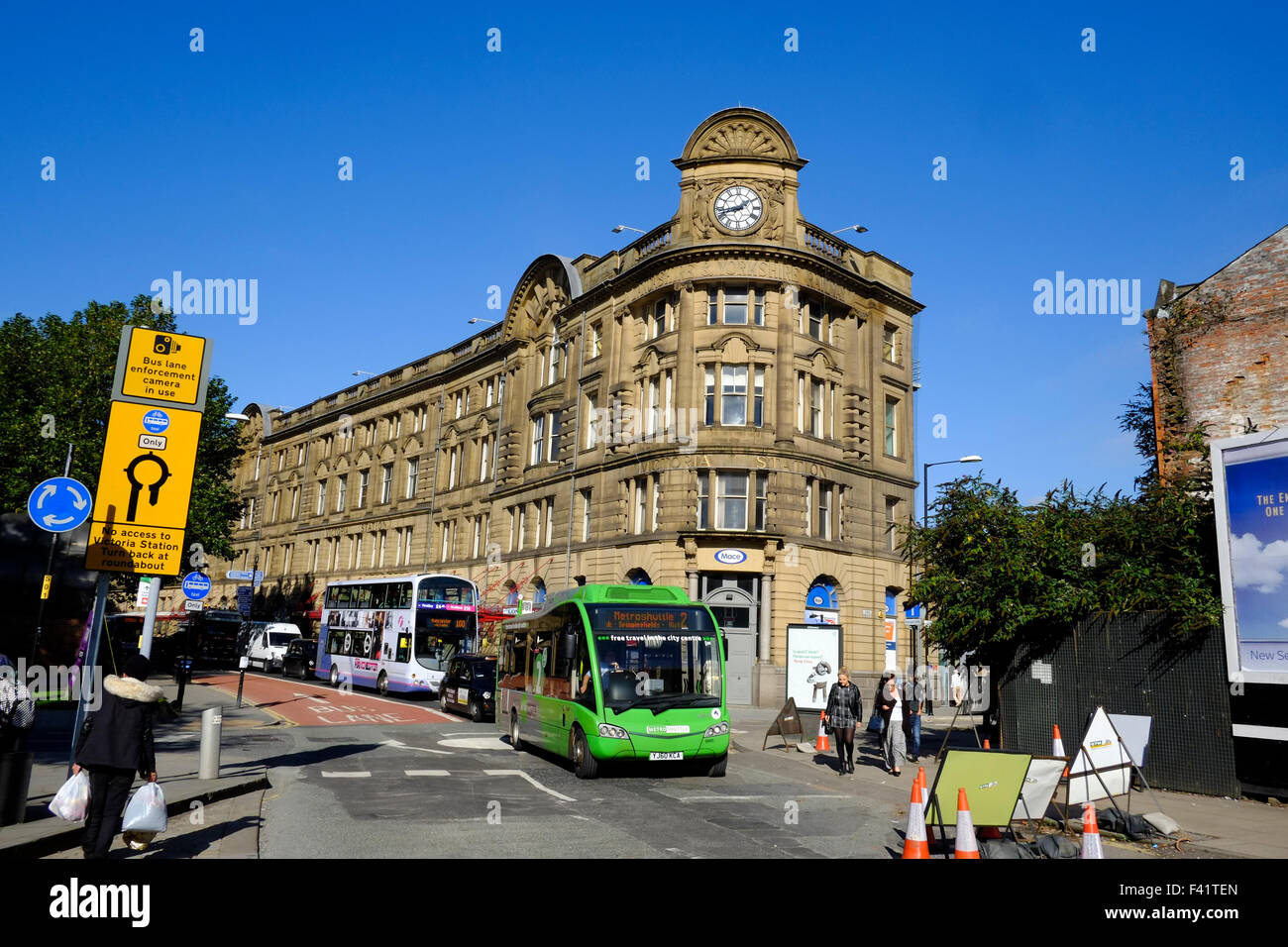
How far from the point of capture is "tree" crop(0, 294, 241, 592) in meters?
34.8

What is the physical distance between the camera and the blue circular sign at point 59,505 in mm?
10695

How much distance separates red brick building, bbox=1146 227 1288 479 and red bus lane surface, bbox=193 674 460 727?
68.1 feet

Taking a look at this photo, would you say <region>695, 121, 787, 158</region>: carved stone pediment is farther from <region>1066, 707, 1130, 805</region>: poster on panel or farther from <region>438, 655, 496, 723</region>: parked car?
<region>1066, 707, 1130, 805</region>: poster on panel

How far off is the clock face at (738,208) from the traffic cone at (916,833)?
30829 mm

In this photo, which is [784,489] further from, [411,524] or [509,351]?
[411,524]

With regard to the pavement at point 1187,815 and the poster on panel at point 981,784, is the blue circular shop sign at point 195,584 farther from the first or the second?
the poster on panel at point 981,784

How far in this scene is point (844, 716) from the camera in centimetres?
1689

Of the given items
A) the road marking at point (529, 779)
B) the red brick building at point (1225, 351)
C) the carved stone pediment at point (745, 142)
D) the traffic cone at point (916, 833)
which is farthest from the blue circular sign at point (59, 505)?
the carved stone pediment at point (745, 142)

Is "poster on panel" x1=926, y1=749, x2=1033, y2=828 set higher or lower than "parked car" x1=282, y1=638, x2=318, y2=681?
higher

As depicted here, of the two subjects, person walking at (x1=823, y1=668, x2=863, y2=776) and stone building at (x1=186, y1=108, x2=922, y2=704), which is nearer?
person walking at (x1=823, y1=668, x2=863, y2=776)

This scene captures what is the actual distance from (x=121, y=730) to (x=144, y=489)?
188 inches

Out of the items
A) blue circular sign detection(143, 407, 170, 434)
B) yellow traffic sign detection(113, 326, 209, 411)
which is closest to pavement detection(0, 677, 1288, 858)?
blue circular sign detection(143, 407, 170, 434)

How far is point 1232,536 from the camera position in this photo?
14281 mm
